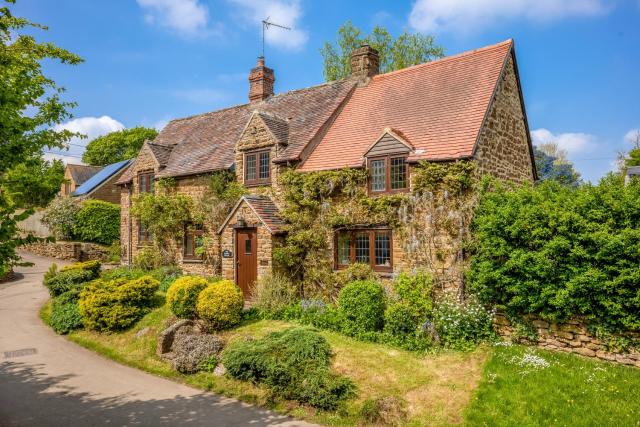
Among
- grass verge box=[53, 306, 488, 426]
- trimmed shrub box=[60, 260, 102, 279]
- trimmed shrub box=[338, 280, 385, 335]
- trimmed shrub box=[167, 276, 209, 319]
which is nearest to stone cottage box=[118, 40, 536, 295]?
trimmed shrub box=[338, 280, 385, 335]

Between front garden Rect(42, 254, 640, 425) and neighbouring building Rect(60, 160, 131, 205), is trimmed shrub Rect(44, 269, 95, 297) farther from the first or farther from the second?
neighbouring building Rect(60, 160, 131, 205)

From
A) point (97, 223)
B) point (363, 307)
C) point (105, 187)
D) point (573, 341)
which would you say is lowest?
point (573, 341)

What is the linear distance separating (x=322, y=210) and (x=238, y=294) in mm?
4228

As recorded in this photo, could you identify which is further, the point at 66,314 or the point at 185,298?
the point at 66,314

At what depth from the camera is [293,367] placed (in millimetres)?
11000

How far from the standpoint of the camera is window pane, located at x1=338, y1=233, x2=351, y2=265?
53.3ft

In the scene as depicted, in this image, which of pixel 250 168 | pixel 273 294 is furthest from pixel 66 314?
pixel 250 168

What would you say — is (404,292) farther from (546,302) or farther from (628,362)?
(628,362)

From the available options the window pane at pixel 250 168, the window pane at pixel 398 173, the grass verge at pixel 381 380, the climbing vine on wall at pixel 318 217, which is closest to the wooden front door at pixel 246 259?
the climbing vine on wall at pixel 318 217

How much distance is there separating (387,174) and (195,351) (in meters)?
8.11

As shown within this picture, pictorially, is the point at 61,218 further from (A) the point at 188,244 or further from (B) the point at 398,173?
(B) the point at 398,173

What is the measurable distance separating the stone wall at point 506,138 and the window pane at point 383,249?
3678 millimetres

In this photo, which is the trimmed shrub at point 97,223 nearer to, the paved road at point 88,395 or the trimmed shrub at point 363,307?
the paved road at point 88,395

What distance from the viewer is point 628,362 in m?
10.6
